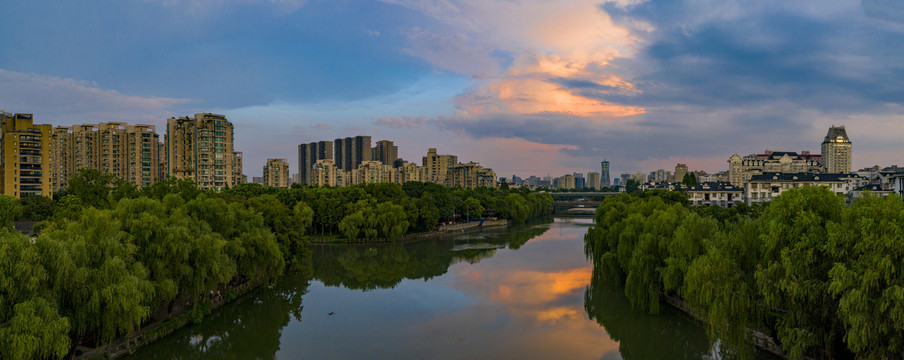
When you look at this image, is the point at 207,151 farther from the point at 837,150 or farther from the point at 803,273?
the point at 837,150

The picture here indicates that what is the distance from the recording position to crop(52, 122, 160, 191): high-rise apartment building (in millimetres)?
64812

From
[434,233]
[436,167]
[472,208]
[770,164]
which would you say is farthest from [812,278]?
[436,167]

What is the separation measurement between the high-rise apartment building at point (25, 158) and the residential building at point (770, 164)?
4022 inches

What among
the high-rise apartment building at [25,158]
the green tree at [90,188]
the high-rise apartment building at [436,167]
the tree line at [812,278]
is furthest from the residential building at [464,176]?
the tree line at [812,278]

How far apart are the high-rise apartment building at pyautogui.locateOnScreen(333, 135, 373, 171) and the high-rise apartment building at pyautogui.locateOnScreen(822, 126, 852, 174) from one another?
126206mm

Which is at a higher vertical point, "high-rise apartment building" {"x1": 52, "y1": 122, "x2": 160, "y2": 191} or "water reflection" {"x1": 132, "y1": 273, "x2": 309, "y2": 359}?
"high-rise apartment building" {"x1": 52, "y1": 122, "x2": 160, "y2": 191}

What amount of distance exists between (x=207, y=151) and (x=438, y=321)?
45.1 m

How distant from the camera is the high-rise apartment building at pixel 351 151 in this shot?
167250 mm

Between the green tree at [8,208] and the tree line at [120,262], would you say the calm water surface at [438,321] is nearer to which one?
the tree line at [120,262]

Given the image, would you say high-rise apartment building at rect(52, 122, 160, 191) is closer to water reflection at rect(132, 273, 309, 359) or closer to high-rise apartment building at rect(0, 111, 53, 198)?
high-rise apartment building at rect(0, 111, 53, 198)

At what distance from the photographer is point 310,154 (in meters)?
168

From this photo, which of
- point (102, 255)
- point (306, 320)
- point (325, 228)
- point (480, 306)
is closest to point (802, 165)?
point (325, 228)

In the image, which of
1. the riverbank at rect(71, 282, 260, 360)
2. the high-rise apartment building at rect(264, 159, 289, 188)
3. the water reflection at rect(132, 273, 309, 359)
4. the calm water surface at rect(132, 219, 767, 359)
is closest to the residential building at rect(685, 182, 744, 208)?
the calm water surface at rect(132, 219, 767, 359)

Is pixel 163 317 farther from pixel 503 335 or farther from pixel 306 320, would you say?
pixel 503 335
